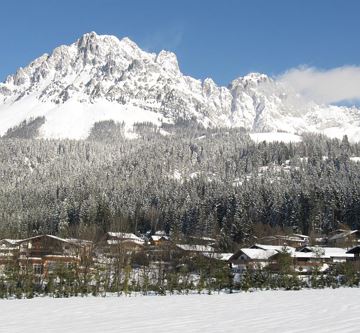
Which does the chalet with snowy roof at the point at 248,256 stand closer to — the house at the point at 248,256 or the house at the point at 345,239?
the house at the point at 248,256

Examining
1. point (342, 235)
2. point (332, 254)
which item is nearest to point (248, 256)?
point (332, 254)

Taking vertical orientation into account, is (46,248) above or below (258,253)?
below

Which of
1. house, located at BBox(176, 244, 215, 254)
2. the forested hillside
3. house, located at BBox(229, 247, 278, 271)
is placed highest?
the forested hillside

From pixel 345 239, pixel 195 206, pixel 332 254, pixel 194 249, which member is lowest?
pixel 332 254

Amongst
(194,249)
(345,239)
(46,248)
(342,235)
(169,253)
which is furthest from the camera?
(342,235)

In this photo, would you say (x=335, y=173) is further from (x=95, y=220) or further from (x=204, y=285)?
(x=204, y=285)

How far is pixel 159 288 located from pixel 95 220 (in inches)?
3518

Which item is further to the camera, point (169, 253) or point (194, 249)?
point (194, 249)

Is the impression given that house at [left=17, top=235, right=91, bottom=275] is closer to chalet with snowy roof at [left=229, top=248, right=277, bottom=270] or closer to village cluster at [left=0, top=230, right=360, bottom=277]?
village cluster at [left=0, top=230, right=360, bottom=277]

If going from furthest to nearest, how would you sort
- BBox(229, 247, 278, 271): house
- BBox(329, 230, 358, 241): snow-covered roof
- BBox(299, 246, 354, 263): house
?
BBox(329, 230, 358, 241): snow-covered roof → BBox(299, 246, 354, 263): house → BBox(229, 247, 278, 271): house

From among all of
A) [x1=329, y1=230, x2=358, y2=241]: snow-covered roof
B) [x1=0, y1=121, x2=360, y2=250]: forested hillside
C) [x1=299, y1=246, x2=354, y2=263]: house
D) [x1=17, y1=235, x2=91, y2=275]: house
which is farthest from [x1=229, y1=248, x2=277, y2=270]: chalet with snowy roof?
[x1=329, y1=230, x2=358, y2=241]: snow-covered roof

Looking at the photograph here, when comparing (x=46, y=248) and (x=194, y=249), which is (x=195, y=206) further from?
(x=194, y=249)

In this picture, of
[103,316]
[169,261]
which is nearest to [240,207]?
[169,261]

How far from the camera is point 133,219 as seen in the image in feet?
470
